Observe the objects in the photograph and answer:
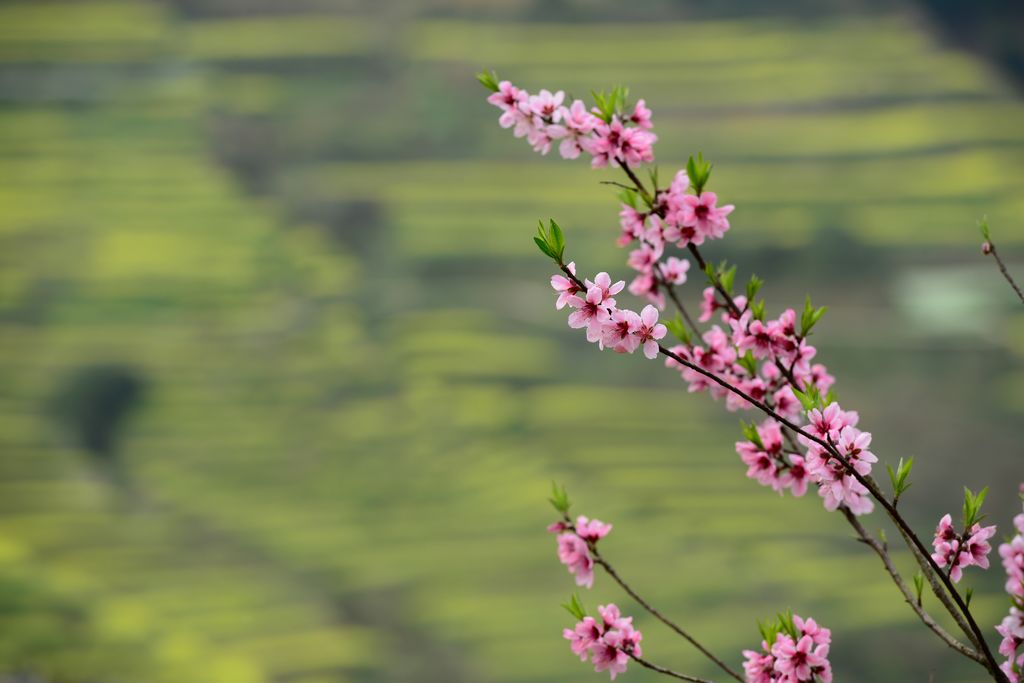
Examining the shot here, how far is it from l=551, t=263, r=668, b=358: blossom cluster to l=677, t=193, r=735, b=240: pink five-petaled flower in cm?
17

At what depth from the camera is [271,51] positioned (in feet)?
8.52

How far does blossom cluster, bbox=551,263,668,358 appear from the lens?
75 centimetres

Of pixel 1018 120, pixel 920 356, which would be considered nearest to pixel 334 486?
pixel 920 356

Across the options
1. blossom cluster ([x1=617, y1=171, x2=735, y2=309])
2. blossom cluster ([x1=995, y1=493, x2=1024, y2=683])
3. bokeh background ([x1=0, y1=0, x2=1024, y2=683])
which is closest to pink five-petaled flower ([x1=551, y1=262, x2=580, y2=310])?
blossom cluster ([x1=617, y1=171, x2=735, y2=309])

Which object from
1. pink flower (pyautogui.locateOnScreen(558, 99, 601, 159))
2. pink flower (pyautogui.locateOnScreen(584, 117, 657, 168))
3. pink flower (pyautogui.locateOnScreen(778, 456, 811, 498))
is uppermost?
pink flower (pyautogui.locateOnScreen(558, 99, 601, 159))

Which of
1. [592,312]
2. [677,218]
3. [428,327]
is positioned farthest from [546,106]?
[428,327]

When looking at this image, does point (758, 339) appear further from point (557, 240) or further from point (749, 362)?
point (557, 240)

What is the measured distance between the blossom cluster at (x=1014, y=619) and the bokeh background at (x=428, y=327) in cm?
137

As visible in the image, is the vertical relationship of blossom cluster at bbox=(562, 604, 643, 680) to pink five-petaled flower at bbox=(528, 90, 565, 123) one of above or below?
below

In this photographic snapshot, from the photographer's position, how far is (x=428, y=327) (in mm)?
2469

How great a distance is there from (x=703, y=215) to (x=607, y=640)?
409 millimetres

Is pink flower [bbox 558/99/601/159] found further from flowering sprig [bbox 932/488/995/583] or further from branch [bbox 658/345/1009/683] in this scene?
flowering sprig [bbox 932/488/995/583]

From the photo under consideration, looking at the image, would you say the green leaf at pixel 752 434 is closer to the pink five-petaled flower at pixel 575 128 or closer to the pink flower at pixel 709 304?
the pink flower at pixel 709 304

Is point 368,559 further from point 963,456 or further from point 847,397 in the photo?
point 963,456
